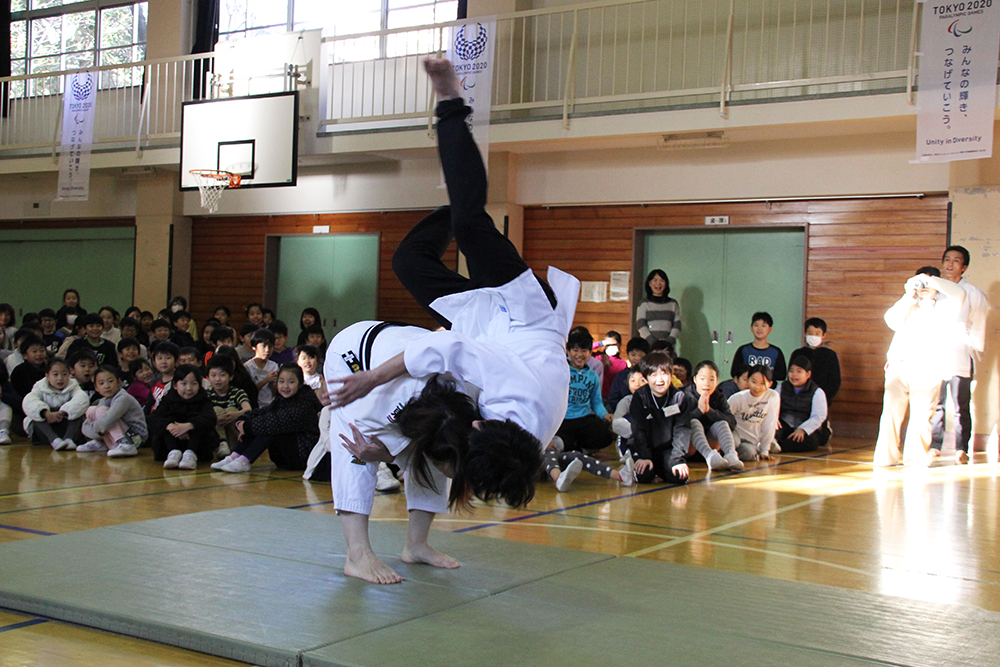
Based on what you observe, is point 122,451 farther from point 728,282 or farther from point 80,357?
point 728,282

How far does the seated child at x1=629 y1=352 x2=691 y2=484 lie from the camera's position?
5184 millimetres

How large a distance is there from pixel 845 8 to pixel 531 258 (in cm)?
371

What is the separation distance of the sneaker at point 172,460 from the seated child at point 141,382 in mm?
1206

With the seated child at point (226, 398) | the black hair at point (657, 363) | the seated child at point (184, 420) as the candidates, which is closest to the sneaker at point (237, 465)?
the seated child at point (184, 420)

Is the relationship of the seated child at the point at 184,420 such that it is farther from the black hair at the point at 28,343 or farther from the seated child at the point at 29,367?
the black hair at the point at 28,343

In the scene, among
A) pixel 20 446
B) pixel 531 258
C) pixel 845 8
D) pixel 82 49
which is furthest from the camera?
pixel 82 49

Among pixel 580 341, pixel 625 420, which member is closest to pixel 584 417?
pixel 625 420

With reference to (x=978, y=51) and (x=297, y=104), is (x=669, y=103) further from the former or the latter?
(x=297, y=104)

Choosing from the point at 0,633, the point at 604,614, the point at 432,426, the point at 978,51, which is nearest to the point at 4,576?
the point at 0,633

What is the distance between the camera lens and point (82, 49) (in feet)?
37.4

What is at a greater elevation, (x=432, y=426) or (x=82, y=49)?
(x=82, y=49)

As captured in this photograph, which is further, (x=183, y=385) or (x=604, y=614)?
(x=183, y=385)

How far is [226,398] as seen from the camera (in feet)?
19.2

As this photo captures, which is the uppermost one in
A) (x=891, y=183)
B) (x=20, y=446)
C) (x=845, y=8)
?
(x=845, y=8)
